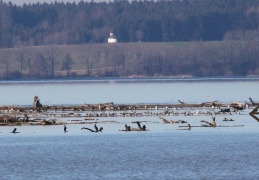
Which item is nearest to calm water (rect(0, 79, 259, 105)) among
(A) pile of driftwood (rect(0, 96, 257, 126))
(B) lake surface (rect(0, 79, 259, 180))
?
(A) pile of driftwood (rect(0, 96, 257, 126))

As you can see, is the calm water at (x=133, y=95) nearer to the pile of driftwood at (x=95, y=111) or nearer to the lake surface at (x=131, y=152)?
the pile of driftwood at (x=95, y=111)

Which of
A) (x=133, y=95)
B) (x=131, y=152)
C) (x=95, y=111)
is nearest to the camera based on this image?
(x=131, y=152)

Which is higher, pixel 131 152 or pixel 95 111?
pixel 95 111

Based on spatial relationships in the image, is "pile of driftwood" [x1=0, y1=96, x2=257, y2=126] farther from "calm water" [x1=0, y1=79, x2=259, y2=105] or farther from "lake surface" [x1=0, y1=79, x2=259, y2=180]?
"calm water" [x1=0, y1=79, x2=259, y2=105]

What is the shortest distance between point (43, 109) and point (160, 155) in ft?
112

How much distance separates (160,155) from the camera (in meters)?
49.3

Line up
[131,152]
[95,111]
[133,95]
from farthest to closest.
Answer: [133,95]
[95,111]
[131,152]

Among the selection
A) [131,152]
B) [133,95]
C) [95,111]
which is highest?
[133,95]

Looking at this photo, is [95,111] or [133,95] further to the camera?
[133,95]

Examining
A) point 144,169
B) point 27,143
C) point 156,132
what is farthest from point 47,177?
point 156,132

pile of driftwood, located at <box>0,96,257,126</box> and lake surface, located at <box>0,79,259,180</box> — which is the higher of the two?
pile of driftwood, located at <box>0,96,257,126</box>

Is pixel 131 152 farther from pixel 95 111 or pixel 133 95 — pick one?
pixel 133 95

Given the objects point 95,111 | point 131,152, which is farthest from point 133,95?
point 131,152

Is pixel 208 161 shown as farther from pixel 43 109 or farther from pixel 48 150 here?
pixel 43 109
